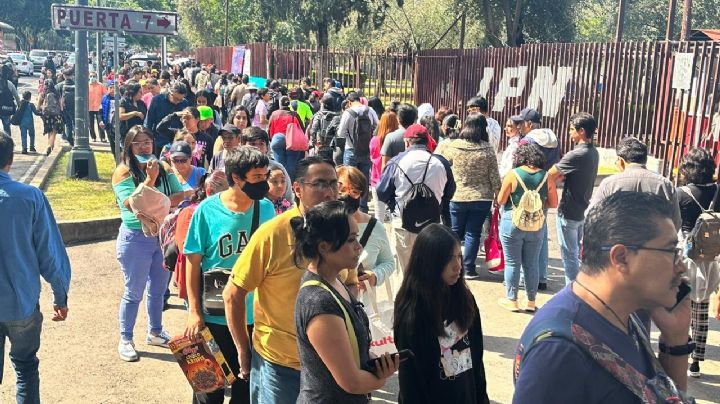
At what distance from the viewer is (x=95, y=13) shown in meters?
11.0

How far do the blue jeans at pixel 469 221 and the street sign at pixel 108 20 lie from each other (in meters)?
5.79

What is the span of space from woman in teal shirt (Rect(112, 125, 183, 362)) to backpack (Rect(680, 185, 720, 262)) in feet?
12.6

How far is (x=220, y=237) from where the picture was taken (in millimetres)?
4055

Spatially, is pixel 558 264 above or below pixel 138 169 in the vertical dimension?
below

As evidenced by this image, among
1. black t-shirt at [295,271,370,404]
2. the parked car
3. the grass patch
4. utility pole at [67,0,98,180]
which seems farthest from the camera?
the parked car

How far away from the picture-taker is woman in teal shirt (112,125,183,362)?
5797 mm

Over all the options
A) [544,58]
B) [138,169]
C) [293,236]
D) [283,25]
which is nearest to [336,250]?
[293,236]

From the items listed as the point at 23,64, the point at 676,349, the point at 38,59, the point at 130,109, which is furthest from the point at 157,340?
the point at 38,59

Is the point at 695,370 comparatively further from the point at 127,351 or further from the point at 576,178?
the point at 127,351

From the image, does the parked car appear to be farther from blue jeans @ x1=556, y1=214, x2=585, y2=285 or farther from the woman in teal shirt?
blue jeans @ x1=556, y1=214, x2=585, y2=285

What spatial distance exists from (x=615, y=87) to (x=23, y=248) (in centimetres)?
1164

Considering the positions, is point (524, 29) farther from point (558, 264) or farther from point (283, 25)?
point (558, 264)

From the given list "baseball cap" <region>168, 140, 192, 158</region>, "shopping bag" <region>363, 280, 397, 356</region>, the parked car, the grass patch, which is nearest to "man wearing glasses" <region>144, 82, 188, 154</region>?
the grass patch

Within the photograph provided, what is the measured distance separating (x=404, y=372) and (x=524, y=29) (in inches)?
1582
